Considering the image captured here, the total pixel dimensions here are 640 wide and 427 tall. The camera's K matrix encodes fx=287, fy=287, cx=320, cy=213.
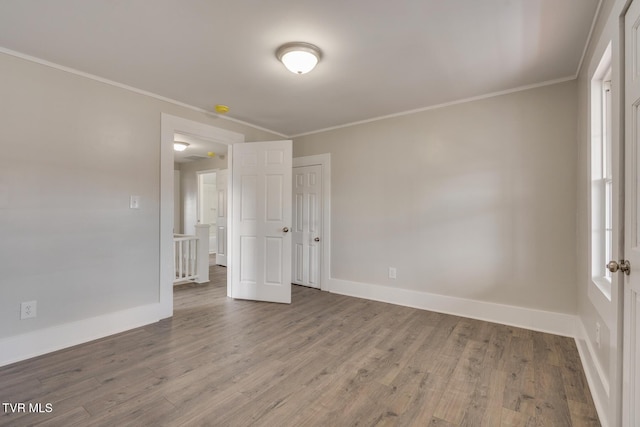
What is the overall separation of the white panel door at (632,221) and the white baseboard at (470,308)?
1.66 m

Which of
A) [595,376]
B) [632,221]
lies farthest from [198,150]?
[595,376]

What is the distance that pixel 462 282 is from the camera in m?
3.14

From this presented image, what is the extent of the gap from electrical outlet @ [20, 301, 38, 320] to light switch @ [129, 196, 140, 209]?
105cm

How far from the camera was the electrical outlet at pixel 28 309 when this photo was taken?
223 cm

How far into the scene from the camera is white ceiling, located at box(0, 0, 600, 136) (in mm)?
1732

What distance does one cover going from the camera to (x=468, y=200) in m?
3.10

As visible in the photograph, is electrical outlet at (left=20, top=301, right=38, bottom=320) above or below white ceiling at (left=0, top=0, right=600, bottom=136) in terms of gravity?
below

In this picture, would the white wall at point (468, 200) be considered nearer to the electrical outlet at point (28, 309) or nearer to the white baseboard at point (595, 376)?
the white baseboard at point (595, 376)

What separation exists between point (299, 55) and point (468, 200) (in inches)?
89.1

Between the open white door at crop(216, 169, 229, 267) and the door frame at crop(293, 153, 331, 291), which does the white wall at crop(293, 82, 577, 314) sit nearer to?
the door frame at crop(293, 153, 331, 291)

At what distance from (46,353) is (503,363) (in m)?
3.59

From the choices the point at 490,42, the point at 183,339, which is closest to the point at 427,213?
the point at 490,42

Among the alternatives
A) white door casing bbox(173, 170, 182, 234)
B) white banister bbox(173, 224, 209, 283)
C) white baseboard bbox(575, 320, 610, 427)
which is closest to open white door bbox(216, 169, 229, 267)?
white banister bbox(173, 224, 209, 283)

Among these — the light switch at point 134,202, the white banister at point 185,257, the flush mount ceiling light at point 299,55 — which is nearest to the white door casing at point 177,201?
the white banister at point 185,257
